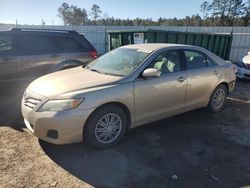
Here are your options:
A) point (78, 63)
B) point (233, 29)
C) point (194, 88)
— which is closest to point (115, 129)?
point (194, 88)

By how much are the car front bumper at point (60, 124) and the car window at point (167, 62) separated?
156 cm

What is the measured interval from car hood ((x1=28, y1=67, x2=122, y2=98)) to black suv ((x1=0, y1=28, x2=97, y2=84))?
79.3 inches

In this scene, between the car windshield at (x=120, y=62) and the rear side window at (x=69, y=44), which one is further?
the rear side window at (x=69, y=44)

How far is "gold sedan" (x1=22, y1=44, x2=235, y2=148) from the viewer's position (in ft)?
11.9

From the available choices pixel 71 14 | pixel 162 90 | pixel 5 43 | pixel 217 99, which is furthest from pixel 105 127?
pixel 71 14

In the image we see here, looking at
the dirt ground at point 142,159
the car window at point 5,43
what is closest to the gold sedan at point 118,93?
the dirt ground at point 142,159

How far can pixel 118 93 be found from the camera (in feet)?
12.9

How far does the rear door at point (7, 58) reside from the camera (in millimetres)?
5973

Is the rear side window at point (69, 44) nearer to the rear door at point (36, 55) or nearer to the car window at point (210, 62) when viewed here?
the rear door at point (36, 55)

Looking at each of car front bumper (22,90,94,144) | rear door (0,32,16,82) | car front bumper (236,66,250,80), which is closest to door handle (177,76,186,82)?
car front bumper (22,90,94,144)

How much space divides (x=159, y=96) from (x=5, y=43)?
12.9 ft

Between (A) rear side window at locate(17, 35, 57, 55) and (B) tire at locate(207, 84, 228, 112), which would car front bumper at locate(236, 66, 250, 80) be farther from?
(A) rear side window at locate(17, 35, 57, 55)

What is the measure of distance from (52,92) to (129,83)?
1.18m

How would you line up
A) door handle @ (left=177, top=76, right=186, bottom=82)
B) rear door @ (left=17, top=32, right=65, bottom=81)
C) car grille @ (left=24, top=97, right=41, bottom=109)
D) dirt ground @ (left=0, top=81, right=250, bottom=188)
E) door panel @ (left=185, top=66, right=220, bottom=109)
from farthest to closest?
1. rear door @ (left=17, top=32, right=65, bottom=81)
2. door panel @ (left=185, top=66, right=220, bottom=109)
3. door handle @ (left=177, top=76, right=186, bottom=82)
4. car grille @ (left=24, top=97, right=41, bottom=109)
5. dirt ground @ (left=0, top=81, right=250, bottom=188)
